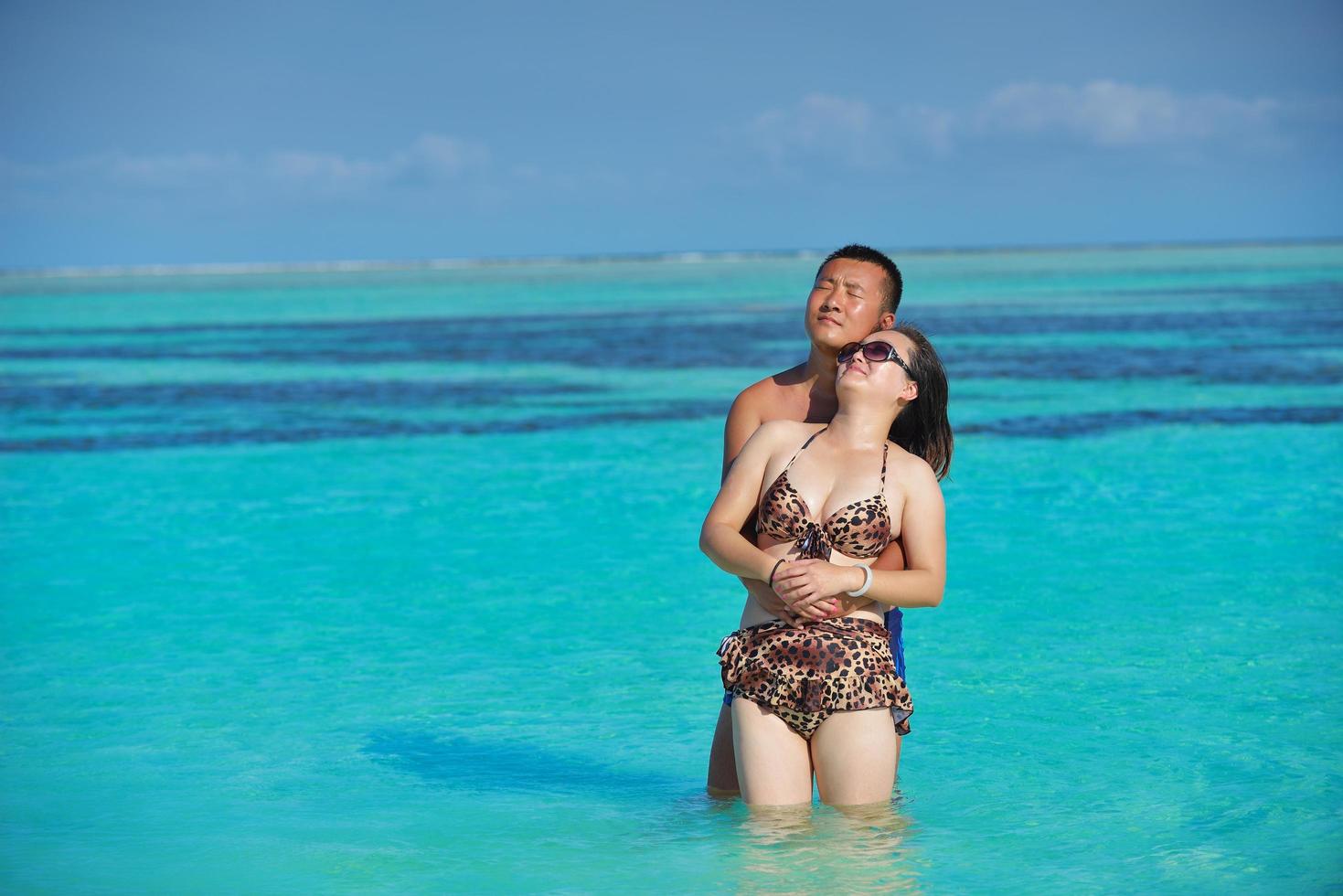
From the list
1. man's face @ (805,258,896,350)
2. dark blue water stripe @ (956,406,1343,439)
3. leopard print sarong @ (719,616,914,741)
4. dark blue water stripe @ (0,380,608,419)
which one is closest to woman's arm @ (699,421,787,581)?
leopard print sarong @ (719,616,914,741)

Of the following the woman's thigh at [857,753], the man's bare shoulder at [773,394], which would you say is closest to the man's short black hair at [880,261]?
the man's bare shoulder at [773,394]

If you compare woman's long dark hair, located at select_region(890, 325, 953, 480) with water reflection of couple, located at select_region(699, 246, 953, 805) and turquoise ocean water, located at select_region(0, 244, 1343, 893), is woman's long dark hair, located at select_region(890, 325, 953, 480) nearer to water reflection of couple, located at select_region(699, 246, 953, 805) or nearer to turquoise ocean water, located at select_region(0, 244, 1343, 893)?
water reflection of couple, located at select_region(699, 246, 953, 805)

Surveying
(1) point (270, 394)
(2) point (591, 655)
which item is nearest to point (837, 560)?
(2) point (591, 655)

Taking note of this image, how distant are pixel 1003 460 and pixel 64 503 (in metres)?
9.12

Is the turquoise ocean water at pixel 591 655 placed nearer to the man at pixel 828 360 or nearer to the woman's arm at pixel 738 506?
the man at pixel 828 360

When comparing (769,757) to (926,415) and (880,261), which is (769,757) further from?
(880,261)

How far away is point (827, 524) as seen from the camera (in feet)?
14.2

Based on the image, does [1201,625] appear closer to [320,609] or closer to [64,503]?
[320,609]

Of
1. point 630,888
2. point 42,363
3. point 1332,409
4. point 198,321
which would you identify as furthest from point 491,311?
point 630,888

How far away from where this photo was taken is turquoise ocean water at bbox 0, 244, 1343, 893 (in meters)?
5.25

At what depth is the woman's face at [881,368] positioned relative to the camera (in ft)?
14.1

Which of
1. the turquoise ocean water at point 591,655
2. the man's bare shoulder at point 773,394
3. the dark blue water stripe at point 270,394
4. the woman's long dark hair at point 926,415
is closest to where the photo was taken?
the woman's long dark hair at point 926,415

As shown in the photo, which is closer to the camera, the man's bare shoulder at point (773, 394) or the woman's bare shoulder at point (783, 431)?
the woman's bare shoulder at point (783, 431)

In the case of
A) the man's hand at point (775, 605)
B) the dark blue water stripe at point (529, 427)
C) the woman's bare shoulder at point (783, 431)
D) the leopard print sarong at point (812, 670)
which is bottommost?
the leopard print sarong at point (812, 670)
